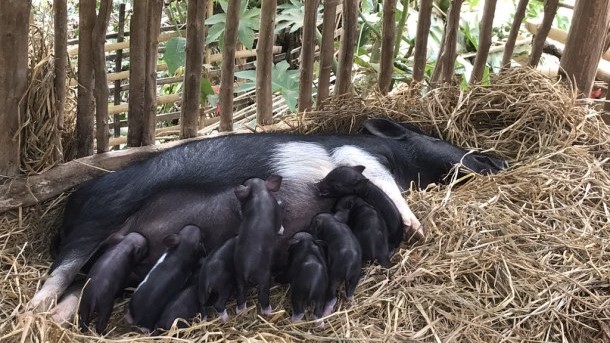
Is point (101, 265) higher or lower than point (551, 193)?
lower

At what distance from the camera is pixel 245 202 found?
7.26 feet

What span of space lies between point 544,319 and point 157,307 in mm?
1102

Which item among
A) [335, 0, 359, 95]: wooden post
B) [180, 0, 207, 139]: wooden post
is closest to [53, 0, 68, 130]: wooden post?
[180, 0, 207, 139]: wooden post

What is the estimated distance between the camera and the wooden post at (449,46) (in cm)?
321

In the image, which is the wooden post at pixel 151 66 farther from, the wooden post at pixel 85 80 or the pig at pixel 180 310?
the pig at pixel 180 310

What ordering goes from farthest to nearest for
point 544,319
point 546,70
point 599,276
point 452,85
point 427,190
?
point 546,70
point 452,85
point 427,190
point 599,276
point 544,319

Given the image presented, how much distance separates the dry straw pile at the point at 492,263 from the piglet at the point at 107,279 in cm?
8

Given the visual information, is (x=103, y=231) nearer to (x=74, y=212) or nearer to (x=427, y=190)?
(x=74, y=212)

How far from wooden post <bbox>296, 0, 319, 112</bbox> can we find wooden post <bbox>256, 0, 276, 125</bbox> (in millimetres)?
35

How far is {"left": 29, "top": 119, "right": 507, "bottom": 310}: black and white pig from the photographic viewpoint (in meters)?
2.29

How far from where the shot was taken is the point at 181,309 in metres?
1.99

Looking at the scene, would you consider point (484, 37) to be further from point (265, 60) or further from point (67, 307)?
point (67, 307)

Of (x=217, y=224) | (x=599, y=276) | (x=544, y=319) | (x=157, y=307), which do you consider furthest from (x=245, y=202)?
(x=599, y=276)

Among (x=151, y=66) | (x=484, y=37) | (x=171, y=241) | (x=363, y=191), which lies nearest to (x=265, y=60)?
(x=151, y=66)
